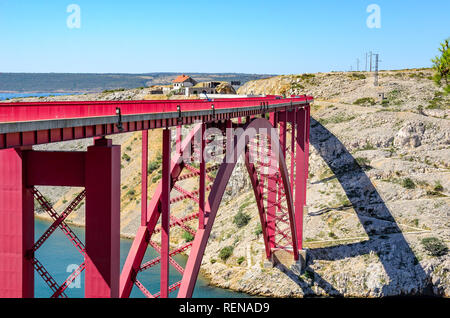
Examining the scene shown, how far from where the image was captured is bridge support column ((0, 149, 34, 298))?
8766 millimetres

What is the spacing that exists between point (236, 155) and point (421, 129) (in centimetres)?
3977

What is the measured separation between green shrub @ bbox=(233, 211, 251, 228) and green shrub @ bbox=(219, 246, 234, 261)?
130 inches

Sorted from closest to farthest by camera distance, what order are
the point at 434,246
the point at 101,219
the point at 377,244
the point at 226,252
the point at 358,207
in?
the point at 101,219 → the point at 434,246 → the point at 377,244 → the point at 226,252 → the point at 358,207

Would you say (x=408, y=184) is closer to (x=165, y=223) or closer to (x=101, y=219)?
(x=165, y=223)

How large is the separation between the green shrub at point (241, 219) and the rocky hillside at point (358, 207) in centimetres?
37

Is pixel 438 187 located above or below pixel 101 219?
below

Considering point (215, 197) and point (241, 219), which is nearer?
point (215, 197)

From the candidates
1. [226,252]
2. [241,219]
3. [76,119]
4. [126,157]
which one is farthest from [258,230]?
[76,119]

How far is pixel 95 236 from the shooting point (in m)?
8.96

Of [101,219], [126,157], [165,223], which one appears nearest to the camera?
[101,219]

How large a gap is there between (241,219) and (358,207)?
9.94 meters

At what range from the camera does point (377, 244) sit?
3766cm

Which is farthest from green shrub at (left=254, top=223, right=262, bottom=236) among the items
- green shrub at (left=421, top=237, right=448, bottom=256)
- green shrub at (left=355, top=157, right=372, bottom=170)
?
green shrub at (left=355, top=157, right=372, bottom=170)
